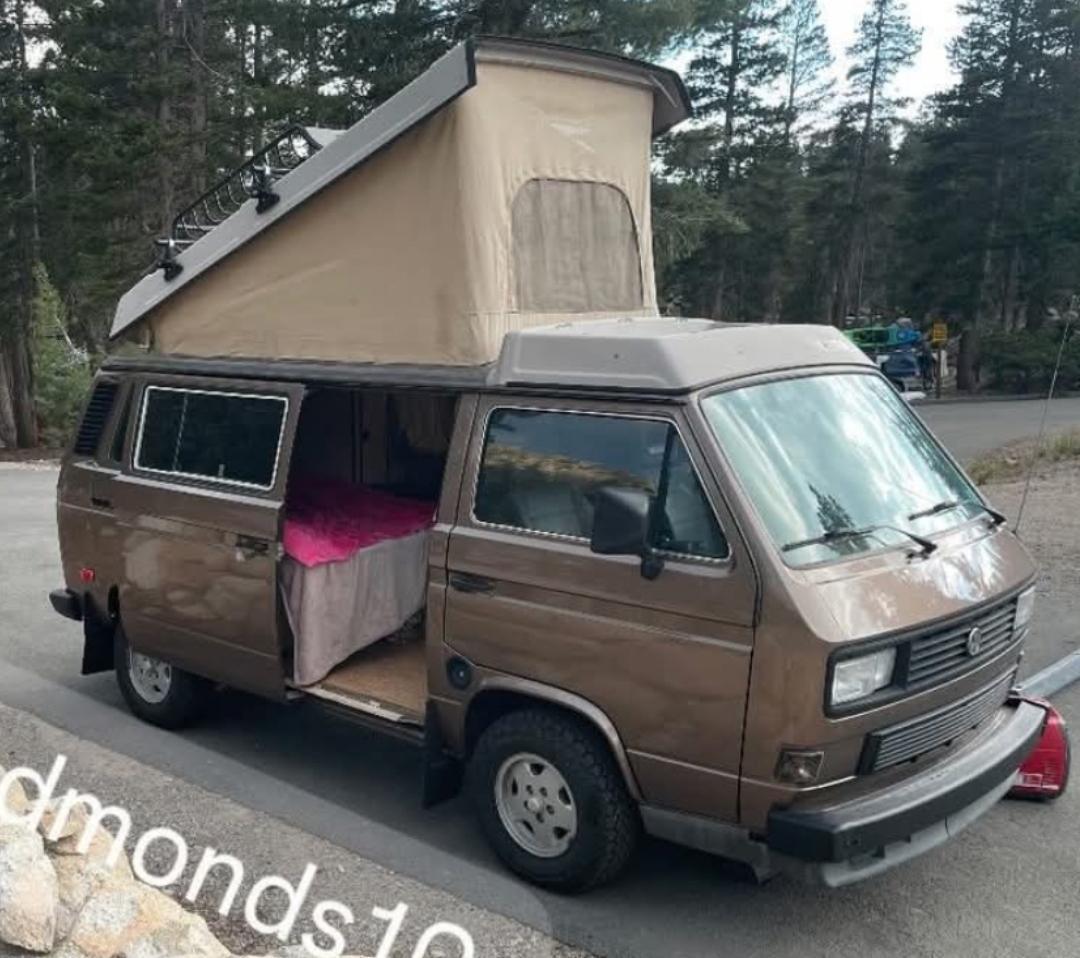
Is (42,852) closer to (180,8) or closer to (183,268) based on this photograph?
(183,268)

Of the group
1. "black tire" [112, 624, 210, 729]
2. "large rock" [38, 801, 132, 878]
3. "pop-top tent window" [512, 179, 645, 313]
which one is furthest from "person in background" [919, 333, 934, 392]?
"large rock" [38, 801, 132, 878]

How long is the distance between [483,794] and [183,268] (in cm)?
333

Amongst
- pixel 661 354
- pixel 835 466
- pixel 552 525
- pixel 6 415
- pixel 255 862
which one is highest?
pixel 661 354

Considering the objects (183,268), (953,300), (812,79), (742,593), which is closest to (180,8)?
(183,268)

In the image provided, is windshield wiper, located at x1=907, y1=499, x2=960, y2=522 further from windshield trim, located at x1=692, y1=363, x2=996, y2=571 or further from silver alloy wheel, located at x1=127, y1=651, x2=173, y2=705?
silver alloy wheel, located at x1=127, y1=651, x2=173, y2=705

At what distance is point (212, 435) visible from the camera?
575 centimetres

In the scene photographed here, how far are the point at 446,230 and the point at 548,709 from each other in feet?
7.17

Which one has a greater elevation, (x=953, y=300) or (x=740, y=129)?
(x=740, y=129)

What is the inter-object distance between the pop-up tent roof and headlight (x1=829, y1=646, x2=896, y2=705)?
2079 millimetres

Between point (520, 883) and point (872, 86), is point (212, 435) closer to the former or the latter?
point (520, 883)

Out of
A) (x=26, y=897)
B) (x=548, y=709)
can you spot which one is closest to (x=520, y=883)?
(x=548, y=709)

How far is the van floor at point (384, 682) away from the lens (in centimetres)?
518

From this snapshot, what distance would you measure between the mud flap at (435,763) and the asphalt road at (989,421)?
51.2 feet

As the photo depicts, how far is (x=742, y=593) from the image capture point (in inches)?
147
